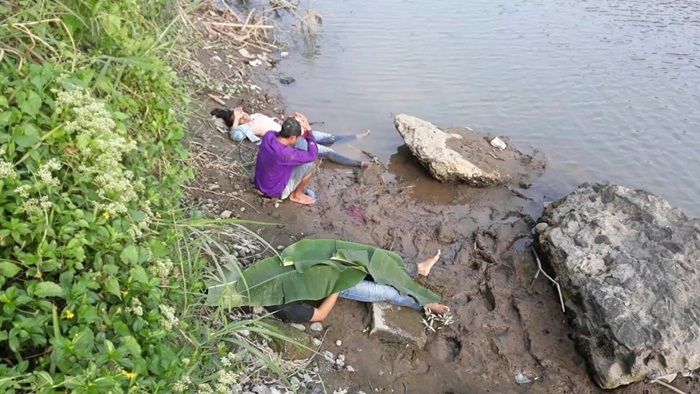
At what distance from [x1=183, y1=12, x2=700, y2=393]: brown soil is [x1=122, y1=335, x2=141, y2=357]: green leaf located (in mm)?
2348

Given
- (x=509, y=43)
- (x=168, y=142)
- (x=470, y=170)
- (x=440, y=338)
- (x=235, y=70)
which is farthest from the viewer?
(x=509, y=43)

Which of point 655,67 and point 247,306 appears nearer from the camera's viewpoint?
point 247,306

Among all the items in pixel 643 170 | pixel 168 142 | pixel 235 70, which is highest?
pixel 168 142

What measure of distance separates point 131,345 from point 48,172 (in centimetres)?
82

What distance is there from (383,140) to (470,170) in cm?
161

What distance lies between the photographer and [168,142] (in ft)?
12.4

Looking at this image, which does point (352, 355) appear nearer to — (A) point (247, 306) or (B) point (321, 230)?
(A) point (247, 306)

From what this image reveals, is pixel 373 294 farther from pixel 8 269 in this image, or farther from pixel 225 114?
pixel 225 114

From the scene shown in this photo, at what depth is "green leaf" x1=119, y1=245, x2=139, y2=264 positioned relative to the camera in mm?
2496

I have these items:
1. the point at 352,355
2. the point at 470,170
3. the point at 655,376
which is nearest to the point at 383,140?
the point at 470,170

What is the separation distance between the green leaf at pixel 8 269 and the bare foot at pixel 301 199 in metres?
4.49

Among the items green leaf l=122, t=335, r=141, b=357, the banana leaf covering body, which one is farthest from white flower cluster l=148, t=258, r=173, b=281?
the banana leaf covering body

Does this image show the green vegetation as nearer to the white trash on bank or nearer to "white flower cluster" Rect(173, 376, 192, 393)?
"white flower cluster" Rect(173, 376, 192, 393)

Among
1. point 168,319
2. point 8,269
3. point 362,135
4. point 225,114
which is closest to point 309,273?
point 168,319
